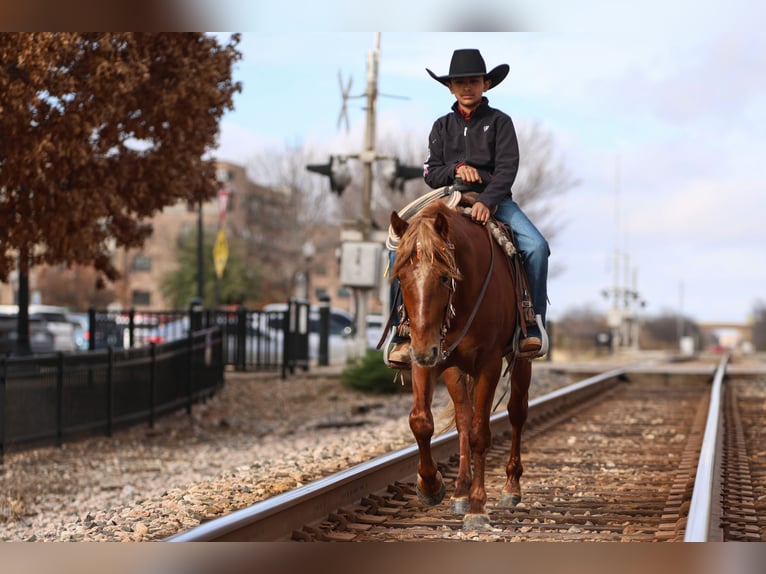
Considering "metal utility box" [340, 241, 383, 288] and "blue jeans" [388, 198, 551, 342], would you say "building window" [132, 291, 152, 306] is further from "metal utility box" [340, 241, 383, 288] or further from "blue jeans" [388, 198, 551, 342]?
"blue jeans" [388, 198, 551, 342]

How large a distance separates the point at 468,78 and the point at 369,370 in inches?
636

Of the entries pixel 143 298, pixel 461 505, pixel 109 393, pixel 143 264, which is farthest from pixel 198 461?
pixel 143 298

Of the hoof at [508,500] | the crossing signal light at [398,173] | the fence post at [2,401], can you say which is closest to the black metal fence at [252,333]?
the crossing signal light at [398,173]

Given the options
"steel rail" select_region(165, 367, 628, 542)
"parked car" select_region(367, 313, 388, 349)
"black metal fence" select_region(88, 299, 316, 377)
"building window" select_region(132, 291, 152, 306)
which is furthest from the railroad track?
"building window" select_region(132, 291, 152, 306)

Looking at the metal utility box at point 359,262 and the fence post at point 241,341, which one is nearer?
the metal utility box at point 359,262

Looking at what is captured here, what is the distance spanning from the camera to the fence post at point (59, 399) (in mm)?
14977

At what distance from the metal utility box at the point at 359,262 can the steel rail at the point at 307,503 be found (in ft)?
47.5

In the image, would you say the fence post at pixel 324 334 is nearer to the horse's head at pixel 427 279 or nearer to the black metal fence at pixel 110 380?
the black metal fence at pixel 110 380

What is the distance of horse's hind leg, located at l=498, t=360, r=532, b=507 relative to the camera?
25.2ft

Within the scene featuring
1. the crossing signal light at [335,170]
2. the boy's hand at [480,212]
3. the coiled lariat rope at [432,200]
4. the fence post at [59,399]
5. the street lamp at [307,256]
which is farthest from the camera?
the street lamp at [307,256]

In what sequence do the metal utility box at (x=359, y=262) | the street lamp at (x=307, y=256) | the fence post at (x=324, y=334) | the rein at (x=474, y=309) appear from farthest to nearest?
the street lamp at (x=307, y=256), the fence post at (x=324, y=334), the metal utility box at (x=359, y=262), the rein at (x=474, y=309)

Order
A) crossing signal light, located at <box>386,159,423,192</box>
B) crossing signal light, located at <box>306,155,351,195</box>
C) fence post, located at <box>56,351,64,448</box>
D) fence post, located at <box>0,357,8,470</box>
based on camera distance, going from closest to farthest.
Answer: fence post, located at <box>0,357,8,470</box> → fence post, located at <box>56,351,64,448</box> → crossing signal light, located at <box>386,159,423,192</box> → crossing signal light, located at <box>306,155,351,195</box>

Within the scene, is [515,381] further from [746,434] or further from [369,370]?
[369,370]

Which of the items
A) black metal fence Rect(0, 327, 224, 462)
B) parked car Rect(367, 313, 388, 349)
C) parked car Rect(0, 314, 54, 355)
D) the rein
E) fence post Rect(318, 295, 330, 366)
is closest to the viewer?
the rein
